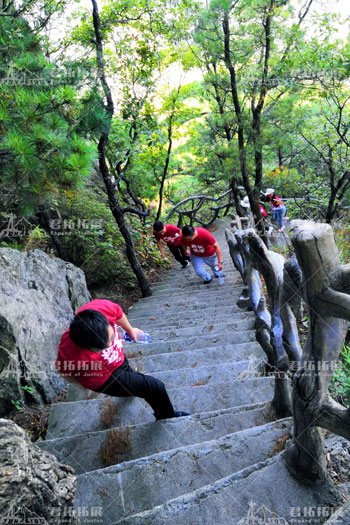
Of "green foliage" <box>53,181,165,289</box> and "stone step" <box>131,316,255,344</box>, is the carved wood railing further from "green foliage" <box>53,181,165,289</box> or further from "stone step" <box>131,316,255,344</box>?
"green foliage" <box>53,181,165,289</box>

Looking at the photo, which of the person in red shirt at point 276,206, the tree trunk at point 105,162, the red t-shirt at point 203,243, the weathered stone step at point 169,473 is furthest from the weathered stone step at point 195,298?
the weathered stone step at point 169,473

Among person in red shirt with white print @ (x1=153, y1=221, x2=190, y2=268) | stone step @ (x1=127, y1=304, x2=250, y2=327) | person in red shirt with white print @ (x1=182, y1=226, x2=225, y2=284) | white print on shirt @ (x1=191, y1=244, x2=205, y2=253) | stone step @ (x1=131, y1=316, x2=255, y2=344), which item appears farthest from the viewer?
person in red shirt with white print @ (x1=153, y1=221, x2=190, y2=268)

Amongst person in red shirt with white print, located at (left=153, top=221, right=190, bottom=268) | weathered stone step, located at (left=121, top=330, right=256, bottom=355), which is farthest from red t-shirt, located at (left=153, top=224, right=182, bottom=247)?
weathered stone step, located at (left=121, top=330, right=256, bottom=355)

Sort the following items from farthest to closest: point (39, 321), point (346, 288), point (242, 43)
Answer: point (242, 43)
point (39, 321)
point (346, 288)

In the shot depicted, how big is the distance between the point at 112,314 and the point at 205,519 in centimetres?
155

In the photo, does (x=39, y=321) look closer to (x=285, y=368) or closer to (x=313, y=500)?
(x=285, y=368)

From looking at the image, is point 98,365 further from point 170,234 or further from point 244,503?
point 170,234

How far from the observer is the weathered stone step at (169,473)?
1.74 metres

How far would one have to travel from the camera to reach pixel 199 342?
3.83 meters

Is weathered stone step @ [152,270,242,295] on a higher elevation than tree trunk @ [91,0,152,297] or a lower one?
lower

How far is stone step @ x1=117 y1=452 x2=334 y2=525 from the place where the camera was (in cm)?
146

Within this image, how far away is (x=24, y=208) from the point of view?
3.72m

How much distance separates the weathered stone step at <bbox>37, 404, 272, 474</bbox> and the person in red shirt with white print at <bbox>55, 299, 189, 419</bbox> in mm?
182

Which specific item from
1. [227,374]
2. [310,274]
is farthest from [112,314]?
[310,274]
